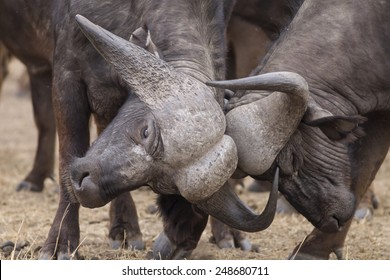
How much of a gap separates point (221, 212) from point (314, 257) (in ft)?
4.56

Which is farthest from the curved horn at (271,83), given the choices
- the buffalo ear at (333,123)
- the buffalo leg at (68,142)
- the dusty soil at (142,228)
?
the dusty soil at (142,228)

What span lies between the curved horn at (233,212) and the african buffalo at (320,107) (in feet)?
0.51

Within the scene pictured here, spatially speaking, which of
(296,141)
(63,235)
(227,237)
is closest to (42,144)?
(227,237)

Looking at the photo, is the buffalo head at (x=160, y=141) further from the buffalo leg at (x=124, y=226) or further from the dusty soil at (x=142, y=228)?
the buffalo leg at (x=124, y=226)

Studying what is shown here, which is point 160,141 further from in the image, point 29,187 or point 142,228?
point 29,187

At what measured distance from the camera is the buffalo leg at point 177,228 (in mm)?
7422

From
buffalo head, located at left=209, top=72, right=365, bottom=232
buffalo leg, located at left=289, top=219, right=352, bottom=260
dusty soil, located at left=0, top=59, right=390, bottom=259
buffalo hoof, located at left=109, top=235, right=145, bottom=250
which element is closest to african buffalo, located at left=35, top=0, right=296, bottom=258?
buffalo head, located at left=209, top=72, right=365, bottom=232

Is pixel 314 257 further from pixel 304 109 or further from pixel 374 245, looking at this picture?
pixel 304 109

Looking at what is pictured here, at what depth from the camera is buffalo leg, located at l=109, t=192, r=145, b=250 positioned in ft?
27.4

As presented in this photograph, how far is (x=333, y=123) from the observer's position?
6.60 meters

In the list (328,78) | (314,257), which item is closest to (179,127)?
(328,78)

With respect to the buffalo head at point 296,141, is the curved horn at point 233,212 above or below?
below

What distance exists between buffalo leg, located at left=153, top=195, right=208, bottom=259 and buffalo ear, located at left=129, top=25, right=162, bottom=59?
1.03m

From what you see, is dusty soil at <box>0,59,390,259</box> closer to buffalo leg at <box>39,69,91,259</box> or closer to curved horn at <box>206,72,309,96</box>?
buffalo leg at <box>39,69,91,259</box>
